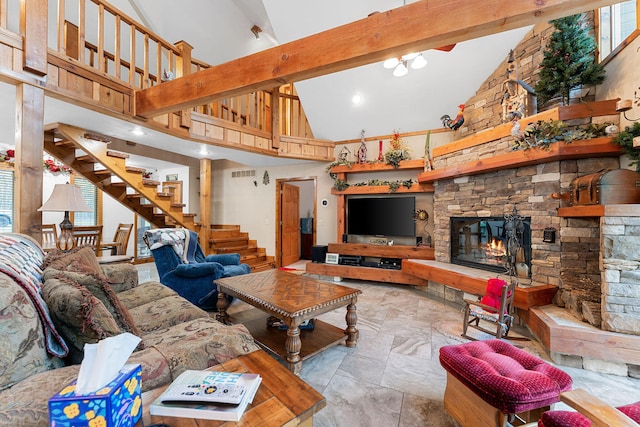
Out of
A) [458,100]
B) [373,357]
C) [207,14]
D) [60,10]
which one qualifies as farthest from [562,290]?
[207,14]

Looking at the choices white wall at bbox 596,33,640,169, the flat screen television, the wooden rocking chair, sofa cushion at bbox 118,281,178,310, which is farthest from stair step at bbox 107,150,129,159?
white wall at bbox 596,33,640,169

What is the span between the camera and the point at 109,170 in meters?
4.02

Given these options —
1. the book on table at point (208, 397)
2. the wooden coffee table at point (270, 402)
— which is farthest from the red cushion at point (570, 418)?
the book on table at point (208, 397)

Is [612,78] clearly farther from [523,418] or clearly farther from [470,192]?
[523,418]

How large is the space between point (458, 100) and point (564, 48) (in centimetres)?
162

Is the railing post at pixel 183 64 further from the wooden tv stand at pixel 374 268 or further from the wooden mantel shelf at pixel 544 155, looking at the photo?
the wooden mantel shelf at pixel 544 155

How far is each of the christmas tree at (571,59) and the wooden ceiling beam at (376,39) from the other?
1344 mm

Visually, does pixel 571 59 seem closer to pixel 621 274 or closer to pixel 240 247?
pixel 621 274

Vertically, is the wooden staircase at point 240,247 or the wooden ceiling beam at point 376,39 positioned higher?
the wooden ceiling beam at point 376,39

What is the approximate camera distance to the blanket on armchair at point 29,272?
1.10 metres

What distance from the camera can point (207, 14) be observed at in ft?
17.4

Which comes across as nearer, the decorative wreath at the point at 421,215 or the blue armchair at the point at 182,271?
the blue armchair at the point at 182,271

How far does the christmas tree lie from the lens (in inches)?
101

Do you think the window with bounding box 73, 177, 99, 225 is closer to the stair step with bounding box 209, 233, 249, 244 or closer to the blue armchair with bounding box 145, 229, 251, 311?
the stair step with bounding box 209, 233, 249, 244
